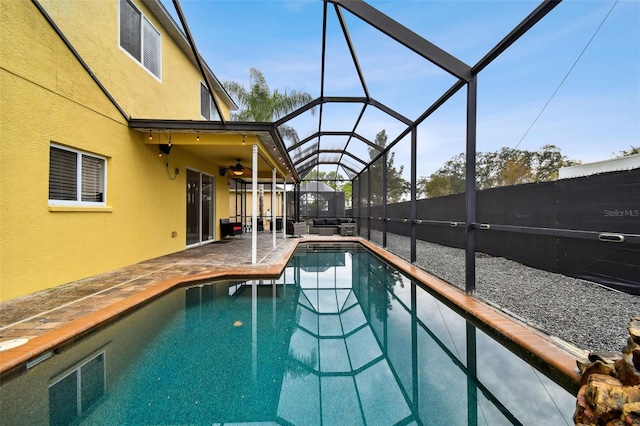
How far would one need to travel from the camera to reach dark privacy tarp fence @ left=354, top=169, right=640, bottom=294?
3.74 m

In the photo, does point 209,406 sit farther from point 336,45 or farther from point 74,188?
point 336,45

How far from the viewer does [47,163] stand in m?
3.83

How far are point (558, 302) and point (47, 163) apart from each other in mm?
6690

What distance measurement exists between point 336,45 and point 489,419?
222 inches

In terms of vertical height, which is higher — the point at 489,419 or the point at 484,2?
the point at 484,2

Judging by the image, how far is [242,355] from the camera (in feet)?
8.32

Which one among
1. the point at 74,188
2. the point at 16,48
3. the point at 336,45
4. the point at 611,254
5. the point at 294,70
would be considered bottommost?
the point at 611,254

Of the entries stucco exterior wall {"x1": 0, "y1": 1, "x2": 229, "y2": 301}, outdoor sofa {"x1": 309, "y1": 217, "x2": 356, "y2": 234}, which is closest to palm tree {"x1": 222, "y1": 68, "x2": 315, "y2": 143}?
outdoor sofa {"x1": 309, "y1": 217, "x2": 356, "y2": 234}

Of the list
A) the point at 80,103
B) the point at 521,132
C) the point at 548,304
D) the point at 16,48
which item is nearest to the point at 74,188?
the point at 80,103

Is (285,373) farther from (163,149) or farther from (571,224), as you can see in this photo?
(163,149)

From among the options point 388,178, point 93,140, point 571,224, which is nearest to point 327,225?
point 388,178

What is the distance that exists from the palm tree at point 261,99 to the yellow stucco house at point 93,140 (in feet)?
14.7

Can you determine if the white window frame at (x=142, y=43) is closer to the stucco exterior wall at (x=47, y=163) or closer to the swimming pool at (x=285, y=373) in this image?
the stucco exterior wall at (x=47, y=163)

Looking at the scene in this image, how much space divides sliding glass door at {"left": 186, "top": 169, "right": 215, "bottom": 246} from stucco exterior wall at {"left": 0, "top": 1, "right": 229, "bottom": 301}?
227 cm
